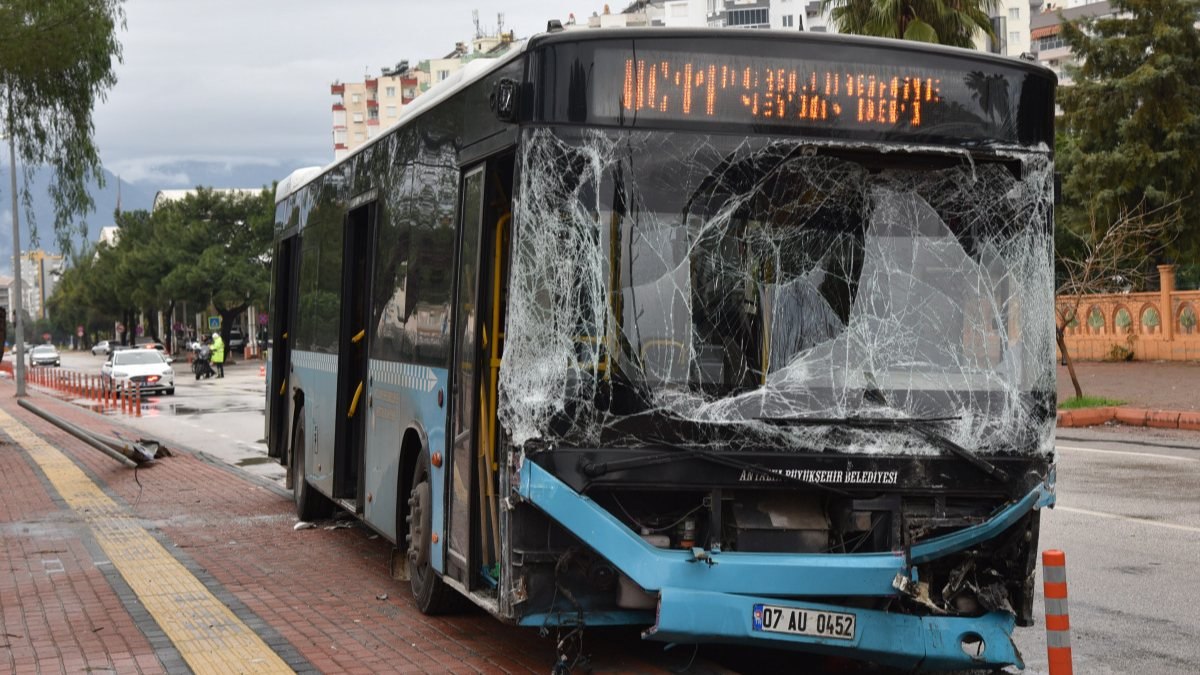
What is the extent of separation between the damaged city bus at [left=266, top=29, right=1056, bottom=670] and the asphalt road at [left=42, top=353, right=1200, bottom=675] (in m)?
1.12

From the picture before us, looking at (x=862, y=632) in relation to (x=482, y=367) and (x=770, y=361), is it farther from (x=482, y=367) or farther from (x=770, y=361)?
(x=482, y=367)

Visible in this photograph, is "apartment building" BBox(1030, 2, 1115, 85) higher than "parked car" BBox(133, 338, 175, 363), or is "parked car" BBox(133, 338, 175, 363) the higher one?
"apartment building" BBox(1030, 2, 1115, 85)

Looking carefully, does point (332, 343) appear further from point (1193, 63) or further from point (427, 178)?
point (1193, 63)

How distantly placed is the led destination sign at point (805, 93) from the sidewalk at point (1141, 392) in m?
15.8

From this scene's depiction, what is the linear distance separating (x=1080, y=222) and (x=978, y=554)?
38.0 meters

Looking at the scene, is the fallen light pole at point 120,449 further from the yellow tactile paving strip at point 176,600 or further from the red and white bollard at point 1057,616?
the red and white bollard at point 1057,616

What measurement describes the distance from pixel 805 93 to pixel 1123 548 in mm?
5408

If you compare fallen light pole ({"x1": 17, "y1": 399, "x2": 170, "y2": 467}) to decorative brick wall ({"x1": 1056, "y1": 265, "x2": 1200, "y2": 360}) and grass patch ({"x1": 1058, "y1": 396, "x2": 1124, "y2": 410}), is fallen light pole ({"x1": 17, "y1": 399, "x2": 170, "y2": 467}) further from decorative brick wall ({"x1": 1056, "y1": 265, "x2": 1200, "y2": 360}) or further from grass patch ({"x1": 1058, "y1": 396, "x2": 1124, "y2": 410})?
decorative brick wall ({"x1": 1056, "y1": 265, "x2": 1200, "y2": 360})

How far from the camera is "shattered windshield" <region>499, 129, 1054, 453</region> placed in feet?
20.7

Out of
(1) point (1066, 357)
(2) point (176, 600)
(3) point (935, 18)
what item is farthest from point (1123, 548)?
(3) point (935, 18)

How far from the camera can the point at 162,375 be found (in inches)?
1774

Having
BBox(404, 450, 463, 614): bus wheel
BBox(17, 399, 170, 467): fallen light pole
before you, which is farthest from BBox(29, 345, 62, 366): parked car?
BBox(404, 450, 463, 614): bus wheel

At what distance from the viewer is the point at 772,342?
21.2ft

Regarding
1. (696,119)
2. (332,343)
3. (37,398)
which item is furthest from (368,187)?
(37,398)
